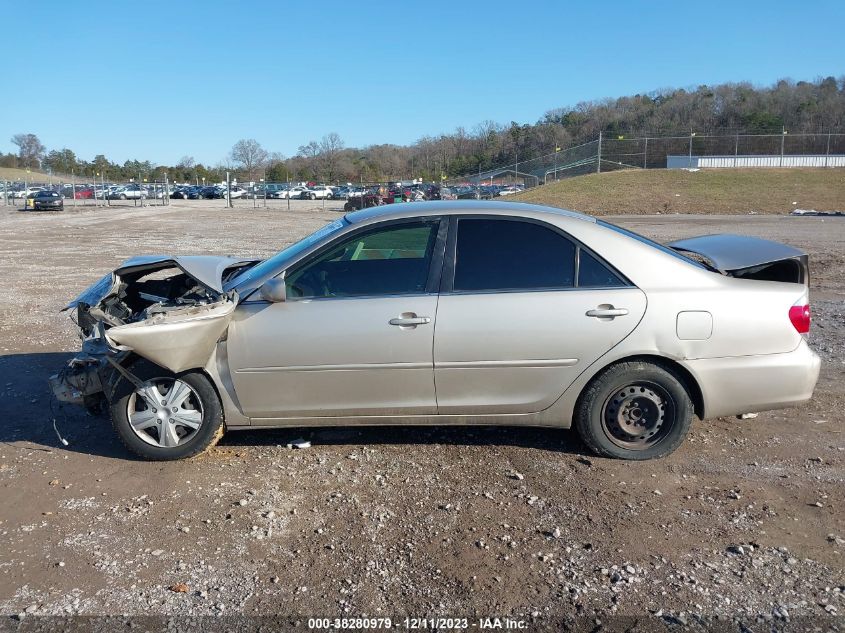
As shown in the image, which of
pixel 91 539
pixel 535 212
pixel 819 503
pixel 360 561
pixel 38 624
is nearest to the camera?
pixel 38 624

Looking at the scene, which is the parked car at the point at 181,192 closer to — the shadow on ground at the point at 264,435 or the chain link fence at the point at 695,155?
the chain link fence at the point at 695,155

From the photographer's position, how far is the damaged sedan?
167 inches

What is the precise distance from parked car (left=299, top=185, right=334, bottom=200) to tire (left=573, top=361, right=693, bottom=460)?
5979 centimetres

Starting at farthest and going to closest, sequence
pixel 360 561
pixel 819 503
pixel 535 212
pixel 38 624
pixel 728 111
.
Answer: pixel 728 111 < pixel 535 212 < pixel 819 503 < pixel 360 561 < pixel 38 624

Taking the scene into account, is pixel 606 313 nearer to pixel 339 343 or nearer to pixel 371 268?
pixel 371 268

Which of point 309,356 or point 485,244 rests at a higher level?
point 485,244

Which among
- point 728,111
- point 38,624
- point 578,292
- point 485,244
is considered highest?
point 728,111

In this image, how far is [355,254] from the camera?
472 cm

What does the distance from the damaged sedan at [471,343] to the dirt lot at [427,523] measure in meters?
0.32

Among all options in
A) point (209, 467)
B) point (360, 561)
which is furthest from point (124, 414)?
point (360, 561)

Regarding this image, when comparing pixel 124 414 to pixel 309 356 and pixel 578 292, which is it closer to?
pixel 309 356

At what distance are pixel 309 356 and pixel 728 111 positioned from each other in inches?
3826

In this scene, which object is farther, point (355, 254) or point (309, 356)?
point (355, 254)

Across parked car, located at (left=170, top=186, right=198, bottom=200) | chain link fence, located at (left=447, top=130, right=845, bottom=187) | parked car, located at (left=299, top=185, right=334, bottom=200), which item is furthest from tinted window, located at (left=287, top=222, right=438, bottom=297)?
parked car, located at (left=170, top=186, right=198, bottom=200)
